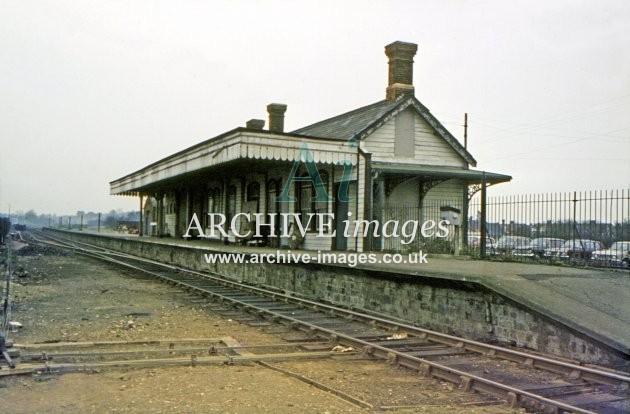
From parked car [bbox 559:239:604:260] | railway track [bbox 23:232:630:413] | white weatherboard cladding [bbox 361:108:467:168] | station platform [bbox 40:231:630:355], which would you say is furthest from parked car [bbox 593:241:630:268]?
white weatherboard cladding [bbox 361:108:467:168]

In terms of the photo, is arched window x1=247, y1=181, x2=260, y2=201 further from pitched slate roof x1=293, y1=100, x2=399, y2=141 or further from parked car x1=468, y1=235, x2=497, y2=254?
parked car x1=468, y1=235, x2=497, y2=254

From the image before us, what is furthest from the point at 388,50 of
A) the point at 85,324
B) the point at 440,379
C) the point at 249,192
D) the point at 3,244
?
the point at 3,244

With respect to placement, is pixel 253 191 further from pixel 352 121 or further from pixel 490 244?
pixel 490 244

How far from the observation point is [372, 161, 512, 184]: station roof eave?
56.3ft

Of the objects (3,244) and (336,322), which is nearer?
(336,322)

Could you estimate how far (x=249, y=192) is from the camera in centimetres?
2258

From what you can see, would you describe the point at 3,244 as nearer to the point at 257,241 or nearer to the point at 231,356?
the point at 257,241

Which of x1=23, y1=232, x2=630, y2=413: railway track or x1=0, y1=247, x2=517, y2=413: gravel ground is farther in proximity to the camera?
x1=23, y1=232, x2=630, y2=413: railway track

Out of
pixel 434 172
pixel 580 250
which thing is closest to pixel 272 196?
pixel 434 172

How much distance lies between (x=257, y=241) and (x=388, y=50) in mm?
8160

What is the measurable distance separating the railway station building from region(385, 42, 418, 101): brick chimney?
0.11 ft

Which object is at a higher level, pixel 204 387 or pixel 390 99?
pixel 390 99

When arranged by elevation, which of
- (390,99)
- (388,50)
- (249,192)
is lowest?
(249,192)

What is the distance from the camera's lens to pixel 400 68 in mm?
19953
